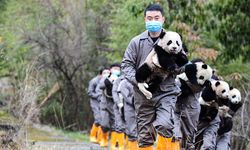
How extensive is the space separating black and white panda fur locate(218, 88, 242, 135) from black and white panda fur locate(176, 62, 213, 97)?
1.24 meters

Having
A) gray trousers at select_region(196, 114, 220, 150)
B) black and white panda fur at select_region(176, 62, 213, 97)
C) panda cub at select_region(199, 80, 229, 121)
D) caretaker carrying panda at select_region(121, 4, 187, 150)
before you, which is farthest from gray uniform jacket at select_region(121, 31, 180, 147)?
gray trousers at select_region(196, 114, 220, 150)

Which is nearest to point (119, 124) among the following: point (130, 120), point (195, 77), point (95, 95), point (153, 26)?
point (130, 120)

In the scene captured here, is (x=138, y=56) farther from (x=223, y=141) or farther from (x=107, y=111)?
(x=107, y=111)

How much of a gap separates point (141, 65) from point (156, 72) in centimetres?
21

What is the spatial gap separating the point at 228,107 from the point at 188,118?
4.52 feet

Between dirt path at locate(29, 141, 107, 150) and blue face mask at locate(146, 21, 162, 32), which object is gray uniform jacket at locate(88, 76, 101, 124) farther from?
blue face mask at locate(146, 21, 162, 32)

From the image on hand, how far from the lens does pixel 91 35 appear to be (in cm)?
3056

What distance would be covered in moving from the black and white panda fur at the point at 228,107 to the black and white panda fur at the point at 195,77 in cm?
124

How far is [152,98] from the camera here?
941 cm

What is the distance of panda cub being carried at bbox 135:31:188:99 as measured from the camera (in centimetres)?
913

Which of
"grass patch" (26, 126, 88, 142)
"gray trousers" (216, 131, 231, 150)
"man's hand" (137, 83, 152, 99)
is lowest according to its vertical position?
"grass patch" (26, 126, 88, 142)

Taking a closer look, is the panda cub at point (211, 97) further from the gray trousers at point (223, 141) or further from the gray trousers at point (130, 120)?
the gray trousers at point (130, 120)

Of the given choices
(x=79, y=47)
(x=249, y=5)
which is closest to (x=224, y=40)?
(x=249, y=5)

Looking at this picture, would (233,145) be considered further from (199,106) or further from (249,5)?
(199,106)
